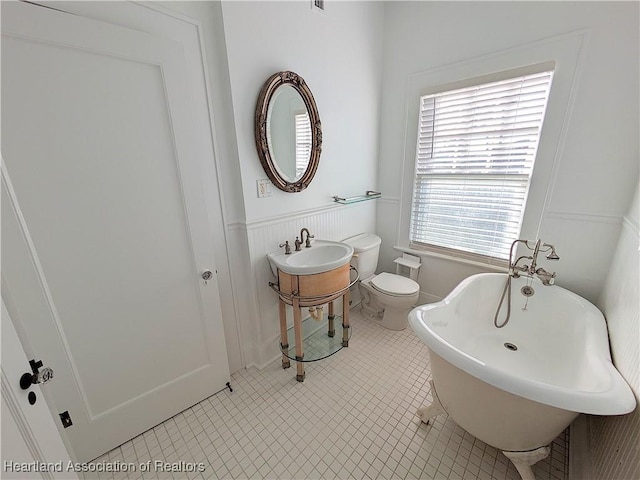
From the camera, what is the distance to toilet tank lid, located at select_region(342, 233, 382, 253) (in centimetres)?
239

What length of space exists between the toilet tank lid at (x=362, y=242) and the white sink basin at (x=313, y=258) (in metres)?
0.39

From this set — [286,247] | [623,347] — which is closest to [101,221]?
[286,247]

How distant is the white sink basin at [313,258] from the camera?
1661 mm

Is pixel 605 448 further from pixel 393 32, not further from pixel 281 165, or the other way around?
pixel 393 32

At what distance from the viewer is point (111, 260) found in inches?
49.4

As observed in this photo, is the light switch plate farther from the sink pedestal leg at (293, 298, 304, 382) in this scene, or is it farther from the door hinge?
the door hinge

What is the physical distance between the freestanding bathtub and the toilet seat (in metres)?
0.48

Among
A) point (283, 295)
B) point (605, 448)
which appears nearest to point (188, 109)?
point (283, 295)

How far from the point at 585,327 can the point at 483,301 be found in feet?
1.84

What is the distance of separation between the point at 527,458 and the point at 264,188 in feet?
6.38

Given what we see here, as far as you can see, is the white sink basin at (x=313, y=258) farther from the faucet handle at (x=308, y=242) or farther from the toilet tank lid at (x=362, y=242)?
the toilet tank lid at (x=362, y=242)

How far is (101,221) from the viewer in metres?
1.20

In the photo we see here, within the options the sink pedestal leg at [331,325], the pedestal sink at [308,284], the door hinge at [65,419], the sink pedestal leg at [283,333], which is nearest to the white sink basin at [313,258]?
the pedestal sink at [308,284]

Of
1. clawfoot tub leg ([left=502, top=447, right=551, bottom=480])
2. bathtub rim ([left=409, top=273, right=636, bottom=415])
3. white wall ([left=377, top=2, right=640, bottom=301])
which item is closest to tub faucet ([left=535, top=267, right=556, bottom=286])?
white wall ([left=377, top=2, right=640, bottom=301])
